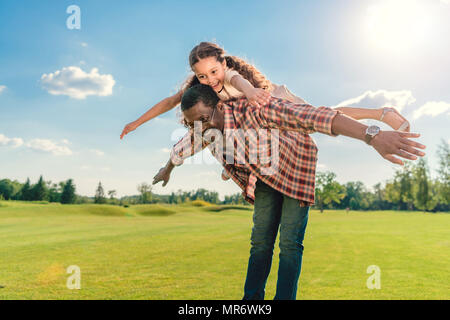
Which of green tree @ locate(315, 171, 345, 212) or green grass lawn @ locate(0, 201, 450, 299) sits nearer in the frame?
green grass lawn @ locate(0, 201, 450, 299)

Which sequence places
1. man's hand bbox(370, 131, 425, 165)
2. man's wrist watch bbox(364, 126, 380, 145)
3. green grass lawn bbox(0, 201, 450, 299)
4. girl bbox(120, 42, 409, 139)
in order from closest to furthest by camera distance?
man's hand bbox(370, 131, 425, 165) < man's wrist watch bbox(364, 126, 380, 145) < girl bbox(120, 42, 409, 139) < green grass lawn bbox(0, 201, 450, 299)

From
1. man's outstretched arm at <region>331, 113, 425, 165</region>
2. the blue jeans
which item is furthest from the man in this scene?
man's outstretched arm at <region>331, 113, 425, 165</region>

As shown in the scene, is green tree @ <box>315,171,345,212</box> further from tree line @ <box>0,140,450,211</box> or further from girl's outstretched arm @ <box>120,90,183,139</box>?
girl's outstretched arm @ <box>120,90,183,139</box>

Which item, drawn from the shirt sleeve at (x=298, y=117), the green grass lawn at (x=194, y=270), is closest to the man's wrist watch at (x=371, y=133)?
the shirt sleeve at (x=298, y=117)

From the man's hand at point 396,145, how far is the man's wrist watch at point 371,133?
1cm

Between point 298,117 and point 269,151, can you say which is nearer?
point 298,117

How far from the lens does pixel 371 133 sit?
1.76m

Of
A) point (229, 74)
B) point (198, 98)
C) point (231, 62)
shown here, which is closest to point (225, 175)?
point (198, 98)

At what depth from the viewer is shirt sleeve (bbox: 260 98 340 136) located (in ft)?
6.24

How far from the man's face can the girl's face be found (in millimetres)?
235

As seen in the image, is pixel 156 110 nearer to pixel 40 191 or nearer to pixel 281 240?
pixel 281 240

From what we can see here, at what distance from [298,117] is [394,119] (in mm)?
734

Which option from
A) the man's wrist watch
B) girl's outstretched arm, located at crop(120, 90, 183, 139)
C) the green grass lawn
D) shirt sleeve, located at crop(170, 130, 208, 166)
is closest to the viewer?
the man's wrist watch
